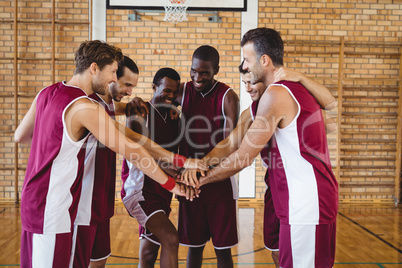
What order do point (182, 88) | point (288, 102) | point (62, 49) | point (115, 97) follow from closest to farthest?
point (288, 102) → point (115, 97) → point (182, 88) → point (62, 49)

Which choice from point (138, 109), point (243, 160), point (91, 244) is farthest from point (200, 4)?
point (91, 244)

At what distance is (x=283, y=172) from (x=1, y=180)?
21.4ft

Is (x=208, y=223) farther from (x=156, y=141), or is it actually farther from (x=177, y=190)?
(x=156, y=141)

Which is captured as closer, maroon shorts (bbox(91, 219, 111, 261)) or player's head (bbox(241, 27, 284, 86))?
player's head (bbox(241, 27, 284, 86))

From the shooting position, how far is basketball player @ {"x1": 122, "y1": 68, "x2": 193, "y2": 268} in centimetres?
286

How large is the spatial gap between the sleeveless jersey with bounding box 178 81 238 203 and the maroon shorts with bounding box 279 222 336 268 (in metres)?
1.06

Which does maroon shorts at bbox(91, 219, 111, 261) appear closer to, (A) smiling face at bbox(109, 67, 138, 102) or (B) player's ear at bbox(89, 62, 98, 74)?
(A) smiling face at bbox(109, 67, 138, 102)

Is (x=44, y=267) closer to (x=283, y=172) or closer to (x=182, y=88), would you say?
(x=283, y=172)

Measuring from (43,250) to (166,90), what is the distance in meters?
1.54

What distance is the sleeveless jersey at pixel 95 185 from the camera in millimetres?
2525

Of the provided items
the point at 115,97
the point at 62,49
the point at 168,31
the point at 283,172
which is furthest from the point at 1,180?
the point at 283,172

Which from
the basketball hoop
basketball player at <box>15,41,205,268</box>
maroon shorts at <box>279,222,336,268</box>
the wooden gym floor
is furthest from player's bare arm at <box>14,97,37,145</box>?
the basketball hoop

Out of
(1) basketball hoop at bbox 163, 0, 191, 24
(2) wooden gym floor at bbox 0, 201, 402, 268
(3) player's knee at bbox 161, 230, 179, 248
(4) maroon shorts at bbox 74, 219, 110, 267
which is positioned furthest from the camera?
(1) basketball hoop at bbox 163, 0, 191, 24

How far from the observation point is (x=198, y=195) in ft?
10.0
